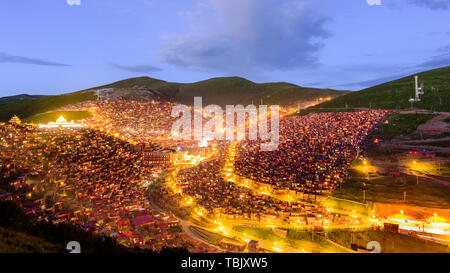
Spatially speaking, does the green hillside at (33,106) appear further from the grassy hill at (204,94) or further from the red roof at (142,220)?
the red roof at (142,220)

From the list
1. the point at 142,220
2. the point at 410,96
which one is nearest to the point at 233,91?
the point at 410,96

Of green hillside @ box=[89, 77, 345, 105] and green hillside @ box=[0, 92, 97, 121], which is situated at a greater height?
green hillside @ box=[89, 77, 345, 105]

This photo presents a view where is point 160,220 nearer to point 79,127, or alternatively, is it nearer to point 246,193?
point 246,193

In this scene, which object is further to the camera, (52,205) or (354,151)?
(354,151)

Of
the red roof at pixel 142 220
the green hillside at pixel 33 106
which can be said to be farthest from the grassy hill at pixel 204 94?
the red roof at pixel 142 220

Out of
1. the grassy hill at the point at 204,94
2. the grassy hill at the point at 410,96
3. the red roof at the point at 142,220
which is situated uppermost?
the grassy hill at the point at 204,94

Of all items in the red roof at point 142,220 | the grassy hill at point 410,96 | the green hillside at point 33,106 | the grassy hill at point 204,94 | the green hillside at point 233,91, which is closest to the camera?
the red roof at point 142,220

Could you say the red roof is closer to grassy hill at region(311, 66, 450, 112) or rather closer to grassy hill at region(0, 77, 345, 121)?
grassy hill at region(311, 66, 450, 112)

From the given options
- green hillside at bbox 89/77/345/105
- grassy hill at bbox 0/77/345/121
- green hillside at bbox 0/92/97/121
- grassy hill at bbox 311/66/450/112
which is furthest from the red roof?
green hillside at bbox 0/92/97/121

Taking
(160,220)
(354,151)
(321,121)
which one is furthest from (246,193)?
(321,121)
